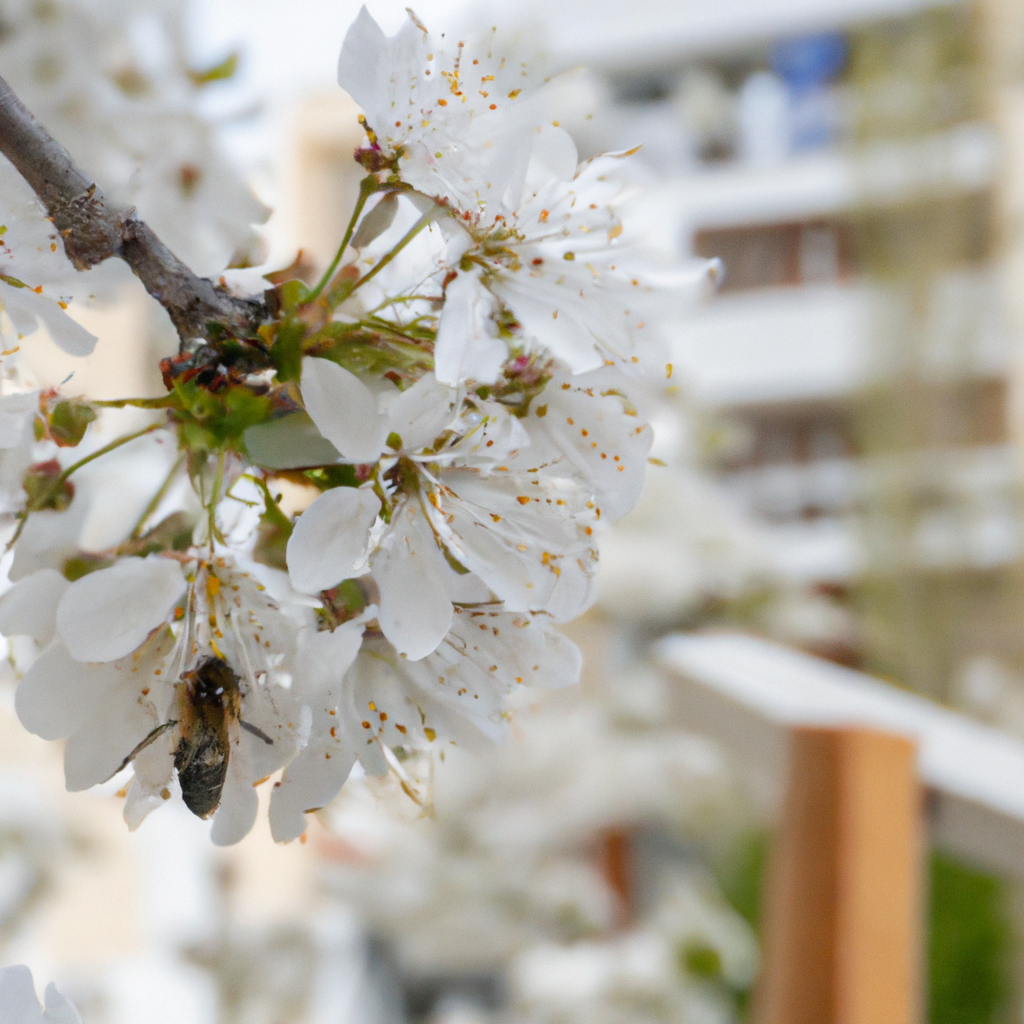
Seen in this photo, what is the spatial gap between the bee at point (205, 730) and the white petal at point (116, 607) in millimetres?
13

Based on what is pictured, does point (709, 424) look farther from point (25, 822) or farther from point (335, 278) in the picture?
point (335, 278)

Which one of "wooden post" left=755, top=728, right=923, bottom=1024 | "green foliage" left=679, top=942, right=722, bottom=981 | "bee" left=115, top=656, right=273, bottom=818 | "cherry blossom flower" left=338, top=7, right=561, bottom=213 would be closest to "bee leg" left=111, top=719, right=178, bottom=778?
"bee" left=115, top=656, right=273, bottom=818

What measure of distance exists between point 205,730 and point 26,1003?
2.0 inches

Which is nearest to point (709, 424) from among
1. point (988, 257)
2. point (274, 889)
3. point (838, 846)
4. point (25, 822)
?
point (25, 822)

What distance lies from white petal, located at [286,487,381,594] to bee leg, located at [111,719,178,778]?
0.04 m

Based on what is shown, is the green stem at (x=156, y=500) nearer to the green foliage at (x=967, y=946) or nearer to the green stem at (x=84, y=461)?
the green stem at (x=84, y=461)

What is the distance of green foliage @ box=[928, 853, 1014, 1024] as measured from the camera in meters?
1.45

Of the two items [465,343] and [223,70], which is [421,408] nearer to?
[465,343]

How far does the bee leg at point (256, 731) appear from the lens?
19cm

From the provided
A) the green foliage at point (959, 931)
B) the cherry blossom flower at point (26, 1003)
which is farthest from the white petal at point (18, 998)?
the green foliage at point (959, 931)

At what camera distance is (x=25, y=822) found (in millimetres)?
831

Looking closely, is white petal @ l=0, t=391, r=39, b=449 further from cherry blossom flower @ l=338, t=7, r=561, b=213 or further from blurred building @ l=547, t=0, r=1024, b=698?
blurred building @ l=547, t=0, r=1024, b=698

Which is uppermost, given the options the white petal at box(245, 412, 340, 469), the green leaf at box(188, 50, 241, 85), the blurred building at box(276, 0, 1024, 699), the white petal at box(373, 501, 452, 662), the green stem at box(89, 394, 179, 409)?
the blurred building at box(276, 0, 1024, 699)

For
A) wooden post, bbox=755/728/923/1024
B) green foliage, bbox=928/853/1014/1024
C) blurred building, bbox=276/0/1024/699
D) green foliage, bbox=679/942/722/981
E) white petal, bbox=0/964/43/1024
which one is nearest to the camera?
white petal, bbox=0/964/43/1024
